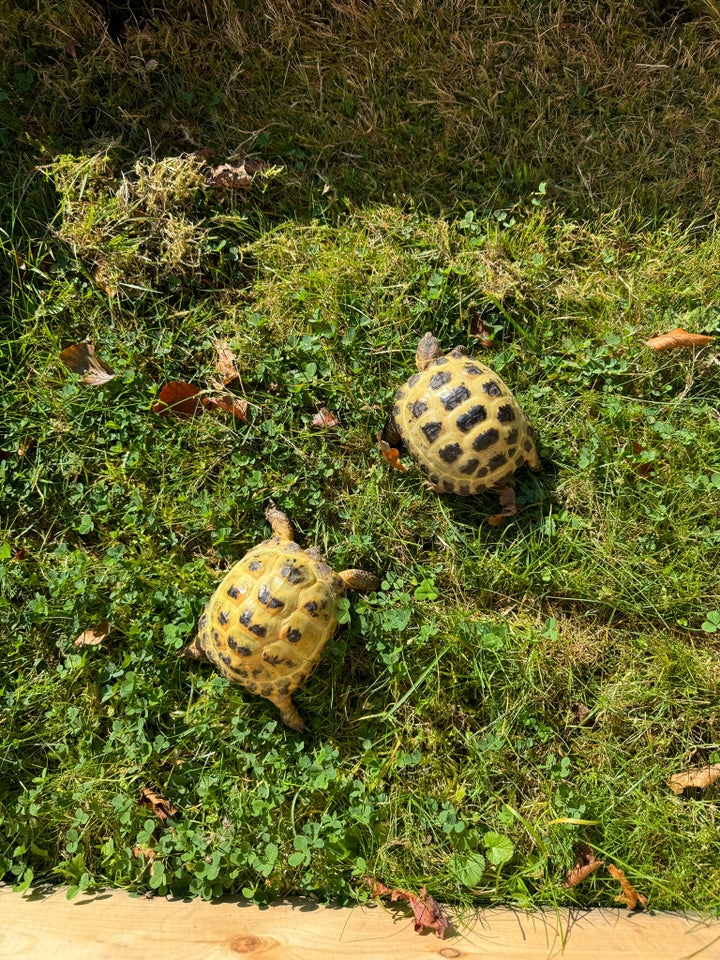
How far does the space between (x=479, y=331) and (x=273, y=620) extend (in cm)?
175

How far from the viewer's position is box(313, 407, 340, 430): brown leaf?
3234 millimetres

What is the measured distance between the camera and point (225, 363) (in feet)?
10.7

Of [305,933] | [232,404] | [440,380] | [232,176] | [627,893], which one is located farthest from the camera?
[232,176]

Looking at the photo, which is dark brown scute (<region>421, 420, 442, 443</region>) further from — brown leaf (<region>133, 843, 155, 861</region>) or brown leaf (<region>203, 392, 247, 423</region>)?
brown leaf (<region>133, 843, 155, 861</region>)

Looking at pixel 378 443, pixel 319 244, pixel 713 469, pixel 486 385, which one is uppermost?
pixel 319 244

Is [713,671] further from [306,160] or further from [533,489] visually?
[306,160]

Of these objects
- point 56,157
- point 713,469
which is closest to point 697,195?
point 713,469

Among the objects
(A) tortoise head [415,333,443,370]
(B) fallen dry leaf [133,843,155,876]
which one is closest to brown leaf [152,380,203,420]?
(A) tortoise head [415,333,443,370]

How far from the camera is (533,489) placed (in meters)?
3.20

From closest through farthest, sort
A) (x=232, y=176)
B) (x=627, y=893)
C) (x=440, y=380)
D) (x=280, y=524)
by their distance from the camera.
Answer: (x=627, y=893) → (x=440, y=380) → (x=280, y=524) → (x=232, y=176)

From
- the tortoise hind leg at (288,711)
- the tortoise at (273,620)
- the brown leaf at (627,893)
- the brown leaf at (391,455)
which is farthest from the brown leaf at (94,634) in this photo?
the brown leaf at (627,893)

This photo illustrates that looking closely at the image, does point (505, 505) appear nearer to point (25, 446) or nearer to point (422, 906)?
point (422, 906)

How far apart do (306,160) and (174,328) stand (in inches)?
44.8

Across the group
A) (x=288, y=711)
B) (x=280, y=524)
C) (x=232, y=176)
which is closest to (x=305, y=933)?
(x=288, y=711)
